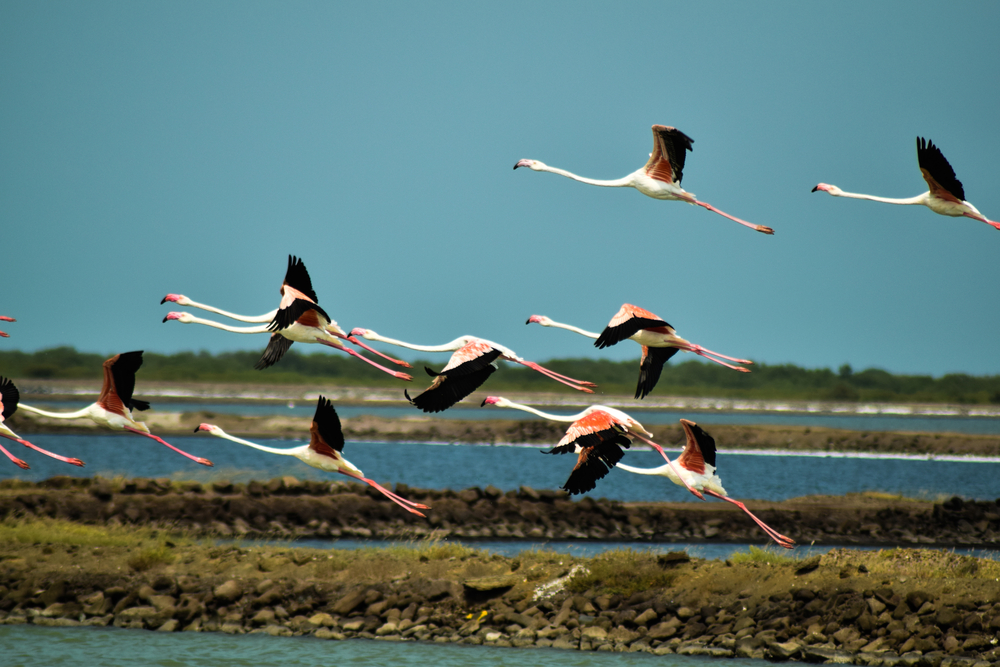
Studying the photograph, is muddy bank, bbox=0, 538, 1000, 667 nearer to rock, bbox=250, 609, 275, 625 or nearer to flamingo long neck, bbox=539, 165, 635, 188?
rock, bbox=250, 609, 275, 625

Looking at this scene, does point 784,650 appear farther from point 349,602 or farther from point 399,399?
point 399,399

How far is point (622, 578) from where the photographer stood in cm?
1917

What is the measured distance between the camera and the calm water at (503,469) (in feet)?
135

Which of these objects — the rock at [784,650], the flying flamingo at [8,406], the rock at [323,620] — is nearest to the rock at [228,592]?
the rock at [323,620]

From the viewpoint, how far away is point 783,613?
1788cm

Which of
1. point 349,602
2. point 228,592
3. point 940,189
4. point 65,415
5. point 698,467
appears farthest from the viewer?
point 228,592

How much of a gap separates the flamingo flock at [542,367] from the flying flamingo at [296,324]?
0.01 m

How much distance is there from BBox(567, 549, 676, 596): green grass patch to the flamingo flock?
5.22 meters

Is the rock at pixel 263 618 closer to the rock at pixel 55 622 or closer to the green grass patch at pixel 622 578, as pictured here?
the rock at pixel 55 622

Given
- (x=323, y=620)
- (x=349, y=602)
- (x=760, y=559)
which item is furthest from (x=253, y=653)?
(x=760, y=559)

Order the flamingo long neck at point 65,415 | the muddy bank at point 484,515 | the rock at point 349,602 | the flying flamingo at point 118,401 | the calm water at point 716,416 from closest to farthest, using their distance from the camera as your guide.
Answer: the flying flamingo at point 118,401 < the flamingo long neck at point 65,415 < the rock at point 349,602 < the muddy bank at point 484,515 < the calm water at point 716,416

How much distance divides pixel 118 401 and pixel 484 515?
17.7m

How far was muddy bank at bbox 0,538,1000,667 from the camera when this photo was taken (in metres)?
17.2

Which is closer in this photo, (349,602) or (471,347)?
(471,347)
